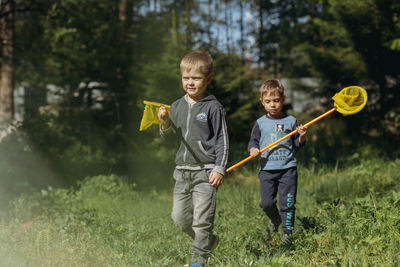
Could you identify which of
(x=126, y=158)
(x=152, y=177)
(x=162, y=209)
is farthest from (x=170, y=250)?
(x=126, y=158)

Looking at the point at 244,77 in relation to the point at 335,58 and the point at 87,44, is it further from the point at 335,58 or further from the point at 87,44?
the point at 87,44

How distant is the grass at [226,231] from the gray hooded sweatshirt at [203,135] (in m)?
0.75

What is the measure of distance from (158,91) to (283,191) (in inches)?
159

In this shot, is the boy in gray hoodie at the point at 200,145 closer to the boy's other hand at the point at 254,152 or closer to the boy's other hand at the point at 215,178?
the boy's other hand at the point at 215,178

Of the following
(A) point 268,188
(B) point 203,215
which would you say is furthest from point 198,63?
(A) point 268,188

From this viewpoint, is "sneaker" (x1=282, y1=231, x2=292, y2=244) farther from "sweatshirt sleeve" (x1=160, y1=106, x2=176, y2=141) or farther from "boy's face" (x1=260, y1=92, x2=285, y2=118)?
"sweatshirt sleeve" (x1=160, y1=106, x2=176, y2=141)

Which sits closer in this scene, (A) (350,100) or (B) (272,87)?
(A) (350,100)

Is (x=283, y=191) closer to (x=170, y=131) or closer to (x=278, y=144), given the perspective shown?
(x=278, y=144)

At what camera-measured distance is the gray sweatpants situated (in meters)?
3.44

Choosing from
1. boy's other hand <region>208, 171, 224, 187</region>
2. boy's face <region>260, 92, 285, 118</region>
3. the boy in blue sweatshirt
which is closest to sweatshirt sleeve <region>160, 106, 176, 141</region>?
boy's other hand <region>208, 171, 224, 187</region>

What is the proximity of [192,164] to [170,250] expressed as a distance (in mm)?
963

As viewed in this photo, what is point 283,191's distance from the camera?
Answer: 428cm

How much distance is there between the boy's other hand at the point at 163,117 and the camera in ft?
11.2

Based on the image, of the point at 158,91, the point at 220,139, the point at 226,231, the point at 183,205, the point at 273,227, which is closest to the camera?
the point at 220,139
